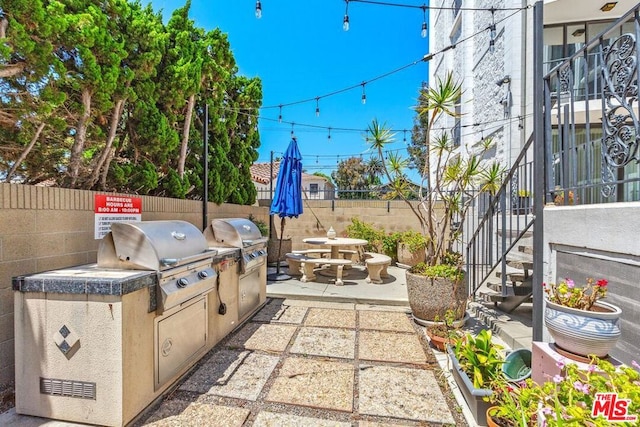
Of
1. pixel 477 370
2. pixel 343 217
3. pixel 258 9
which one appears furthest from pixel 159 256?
pixel 343 217

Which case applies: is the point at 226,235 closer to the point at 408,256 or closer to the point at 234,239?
the point at 234,239

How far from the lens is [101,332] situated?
2.18 metres

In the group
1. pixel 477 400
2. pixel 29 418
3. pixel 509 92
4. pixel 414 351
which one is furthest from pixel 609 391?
pixel 509 92

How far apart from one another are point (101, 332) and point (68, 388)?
535mm

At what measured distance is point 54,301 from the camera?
223cm

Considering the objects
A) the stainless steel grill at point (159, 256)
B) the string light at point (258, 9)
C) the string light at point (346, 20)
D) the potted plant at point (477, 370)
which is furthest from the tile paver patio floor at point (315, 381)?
the string light at point (258, 9)

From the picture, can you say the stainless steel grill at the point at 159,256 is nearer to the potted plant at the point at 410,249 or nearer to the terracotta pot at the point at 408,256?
the potted plant at the point at 410,249

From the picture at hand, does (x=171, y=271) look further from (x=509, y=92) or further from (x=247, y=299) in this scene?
(x=509, y=92)

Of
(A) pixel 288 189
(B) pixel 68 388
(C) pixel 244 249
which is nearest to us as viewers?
(B) pixel 68 388

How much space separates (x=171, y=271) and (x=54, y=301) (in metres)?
0.79

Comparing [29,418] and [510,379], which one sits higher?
[510,379]

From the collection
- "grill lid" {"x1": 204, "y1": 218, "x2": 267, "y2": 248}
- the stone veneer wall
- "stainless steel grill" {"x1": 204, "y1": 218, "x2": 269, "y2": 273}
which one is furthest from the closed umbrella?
the stone veneer wall

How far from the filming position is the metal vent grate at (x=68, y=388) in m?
2.22

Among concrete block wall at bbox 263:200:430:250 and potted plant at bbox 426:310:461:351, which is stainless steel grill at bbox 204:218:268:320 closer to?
potted plant at bbox 426:310:461:351
